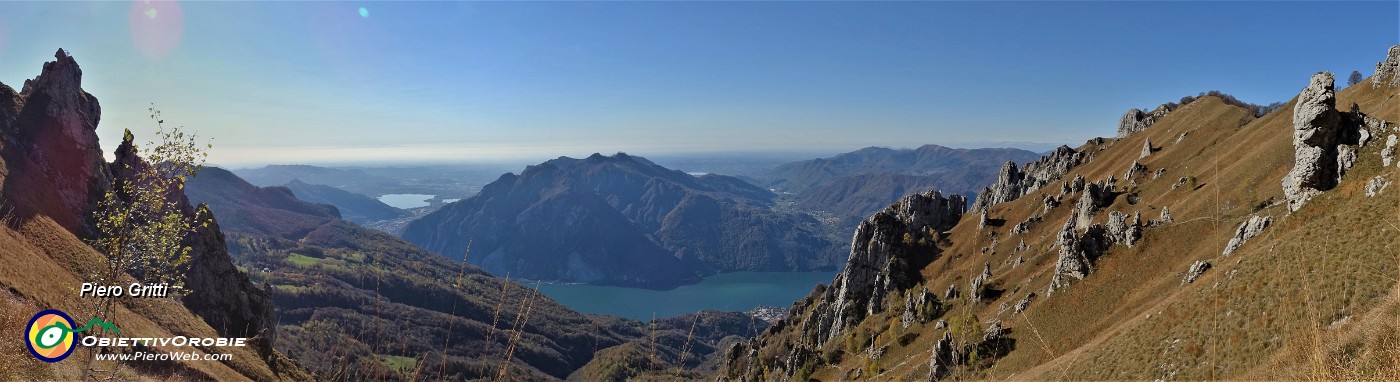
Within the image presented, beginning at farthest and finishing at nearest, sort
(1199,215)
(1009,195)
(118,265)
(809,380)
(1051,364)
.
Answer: (1009,195) < (809,380) < (1199,215) < (1051,364) < (118,265)

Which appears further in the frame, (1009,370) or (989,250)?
(989,250)

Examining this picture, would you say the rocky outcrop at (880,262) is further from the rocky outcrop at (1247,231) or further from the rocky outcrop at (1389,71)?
the rocky outcrop at (1389,71)

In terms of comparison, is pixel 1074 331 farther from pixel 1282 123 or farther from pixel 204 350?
pixel 204 350

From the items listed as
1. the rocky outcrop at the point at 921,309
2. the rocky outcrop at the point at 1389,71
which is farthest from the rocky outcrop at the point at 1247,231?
the rocky outcrop at the point at 921,309

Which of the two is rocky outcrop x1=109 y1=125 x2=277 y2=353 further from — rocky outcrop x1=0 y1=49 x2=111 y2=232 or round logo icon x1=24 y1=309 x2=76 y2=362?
round logo icon x1=24 y1=309 x2=76 y2=362

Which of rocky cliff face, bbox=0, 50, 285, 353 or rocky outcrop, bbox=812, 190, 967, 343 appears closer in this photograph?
rocky cliff face, bbox=0, 50, 285, 353

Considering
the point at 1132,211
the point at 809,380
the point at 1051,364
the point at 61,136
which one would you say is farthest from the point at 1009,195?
the point at 61,136

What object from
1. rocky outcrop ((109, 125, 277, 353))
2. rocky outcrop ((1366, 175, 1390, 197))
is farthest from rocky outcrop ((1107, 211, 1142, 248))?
rocky outcrop ((109, 125, 277, 353))

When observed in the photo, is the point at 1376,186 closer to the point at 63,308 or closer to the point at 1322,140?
the point at 1322,140
